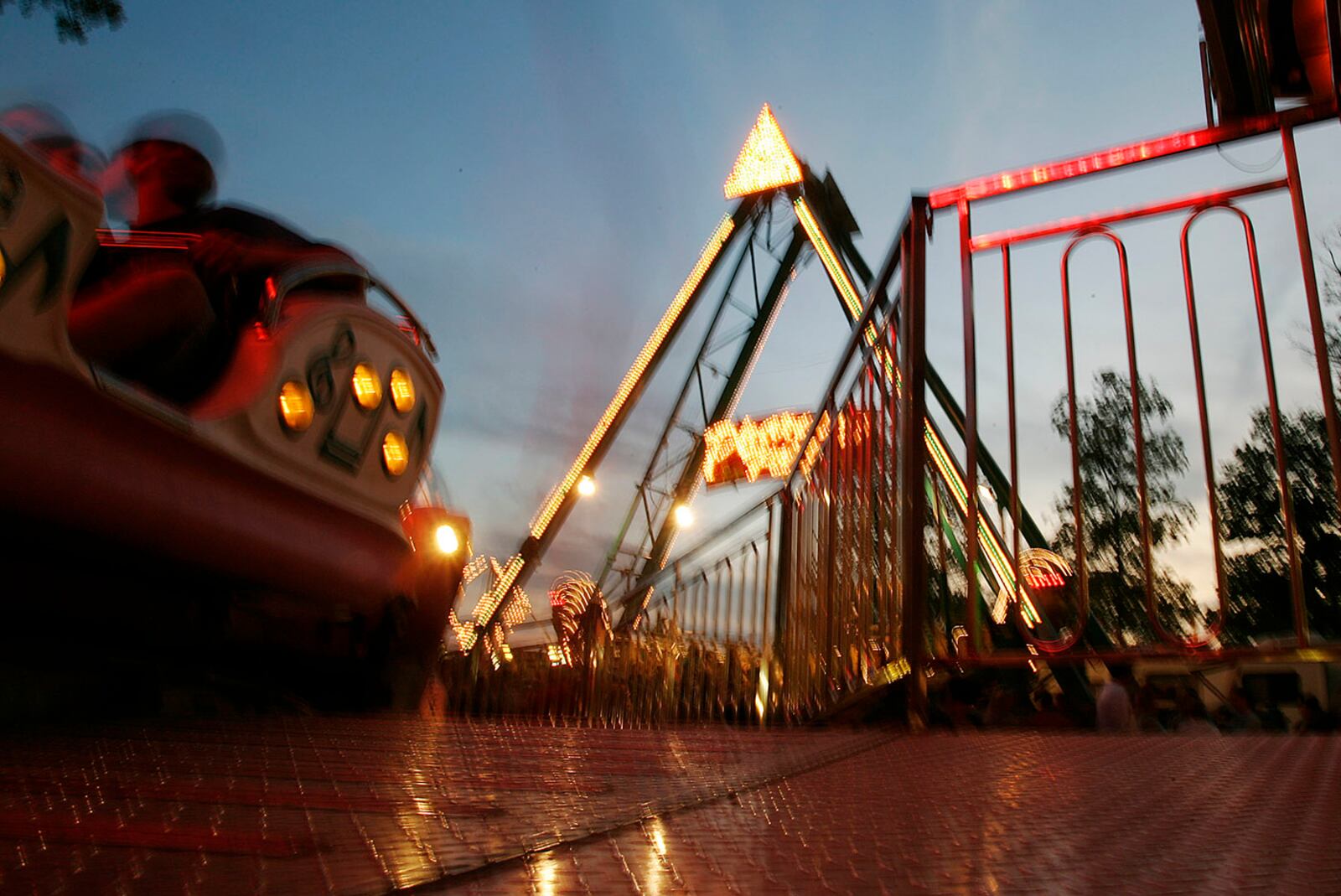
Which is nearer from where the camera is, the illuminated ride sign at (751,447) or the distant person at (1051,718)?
the distant person at (1051,718)

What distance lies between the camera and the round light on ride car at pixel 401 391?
5.29 meters

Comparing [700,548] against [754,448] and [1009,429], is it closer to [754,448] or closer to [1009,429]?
[1009,429]

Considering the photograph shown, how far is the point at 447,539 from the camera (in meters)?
6.37

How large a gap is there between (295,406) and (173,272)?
3.01ft

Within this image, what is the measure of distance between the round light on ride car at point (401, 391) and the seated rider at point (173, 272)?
84 cm

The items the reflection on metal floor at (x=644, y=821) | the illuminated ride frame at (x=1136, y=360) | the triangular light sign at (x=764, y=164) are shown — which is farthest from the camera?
the triangular light sign at (x=764, y=164)

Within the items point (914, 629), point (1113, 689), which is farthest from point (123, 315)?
point (1113, 689)

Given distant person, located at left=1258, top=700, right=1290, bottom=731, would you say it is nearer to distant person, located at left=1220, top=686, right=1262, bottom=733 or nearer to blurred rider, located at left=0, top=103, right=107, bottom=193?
distant person, located at left=1220, top=686, right=1262, bottom=733

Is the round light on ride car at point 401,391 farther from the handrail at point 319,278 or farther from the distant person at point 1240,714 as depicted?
the distant person at point 1240,714

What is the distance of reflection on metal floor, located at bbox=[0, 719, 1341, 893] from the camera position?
596 millimetres

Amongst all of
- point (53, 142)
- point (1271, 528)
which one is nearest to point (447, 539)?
point (53, 142)

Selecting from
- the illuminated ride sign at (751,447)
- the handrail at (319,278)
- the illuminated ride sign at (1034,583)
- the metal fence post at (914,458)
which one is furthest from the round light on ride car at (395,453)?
the illuminated ride sign at (751,447)

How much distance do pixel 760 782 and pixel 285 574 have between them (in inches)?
148

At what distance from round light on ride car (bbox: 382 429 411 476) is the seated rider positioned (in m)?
1.07
